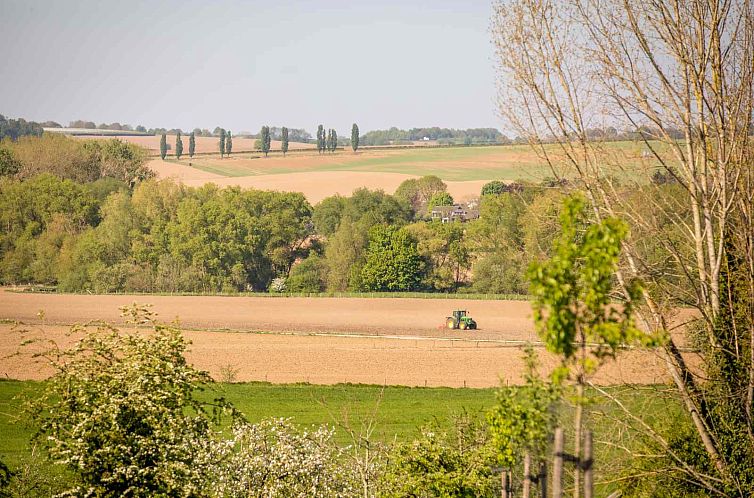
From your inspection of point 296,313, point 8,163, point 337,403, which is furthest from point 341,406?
point 8,163

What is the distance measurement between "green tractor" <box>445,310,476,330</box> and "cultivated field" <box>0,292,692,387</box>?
945 mm

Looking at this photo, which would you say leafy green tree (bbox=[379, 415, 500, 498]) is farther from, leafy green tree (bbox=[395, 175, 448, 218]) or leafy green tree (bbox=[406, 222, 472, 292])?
leafy green tree (bbox=[395, 175, 448, 218])

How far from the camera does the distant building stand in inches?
4459

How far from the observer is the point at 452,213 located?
11506 cm

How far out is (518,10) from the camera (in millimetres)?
14852

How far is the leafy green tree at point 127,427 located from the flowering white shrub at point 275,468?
0.73 metres

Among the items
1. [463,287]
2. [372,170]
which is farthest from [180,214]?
[372,170]

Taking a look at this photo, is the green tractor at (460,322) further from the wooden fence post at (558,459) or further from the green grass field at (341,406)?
the wooden fence post at (558,459)

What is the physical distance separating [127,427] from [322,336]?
157 ft

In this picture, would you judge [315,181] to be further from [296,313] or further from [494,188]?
[296,313]

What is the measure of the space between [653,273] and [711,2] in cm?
421

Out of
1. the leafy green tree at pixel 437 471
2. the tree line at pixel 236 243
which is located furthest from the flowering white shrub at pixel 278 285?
the leafy green tree at pixel 437 471

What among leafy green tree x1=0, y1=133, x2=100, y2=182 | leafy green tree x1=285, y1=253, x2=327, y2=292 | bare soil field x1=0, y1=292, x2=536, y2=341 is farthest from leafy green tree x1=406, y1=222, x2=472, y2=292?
leafy green tree x1=0, y1=133, x2=100, y2=182

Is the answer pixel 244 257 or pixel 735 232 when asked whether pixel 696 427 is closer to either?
pixel 735 232
